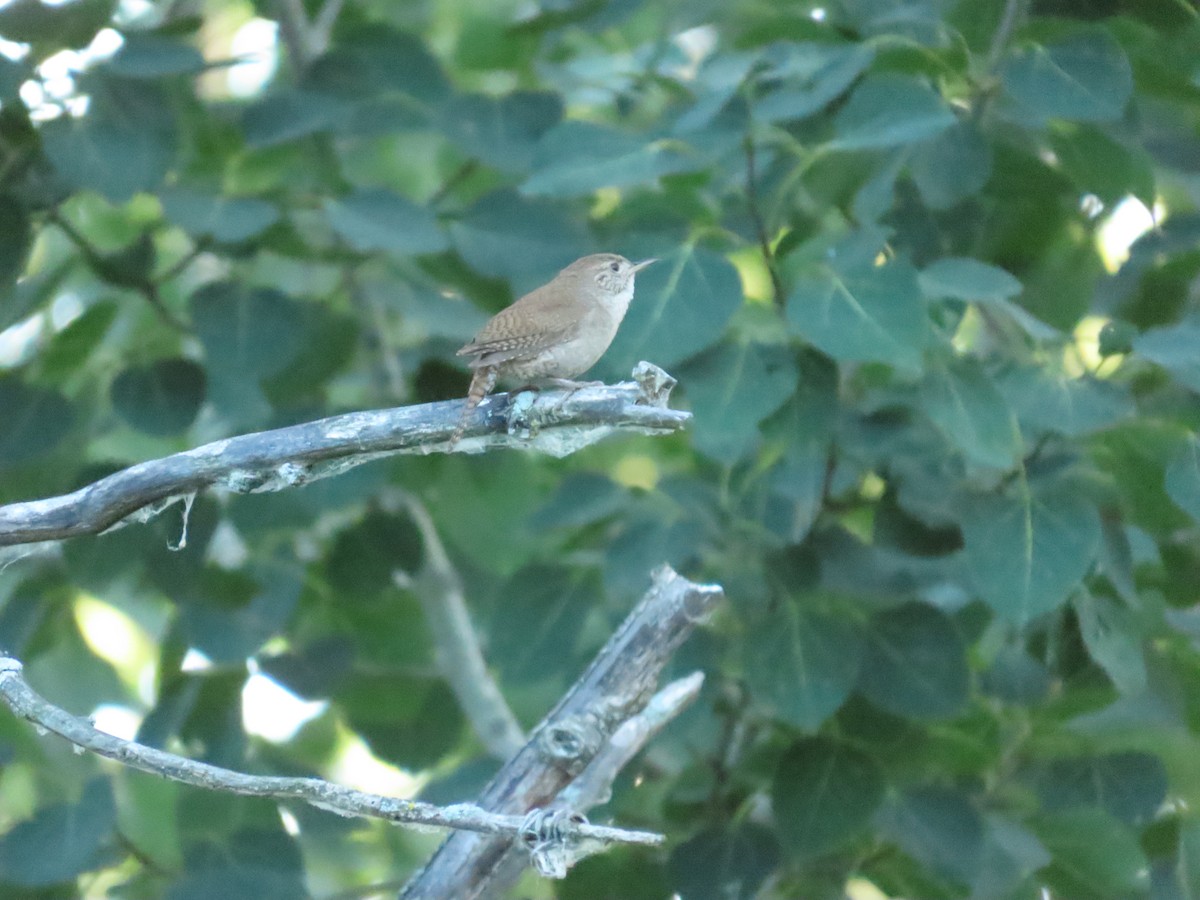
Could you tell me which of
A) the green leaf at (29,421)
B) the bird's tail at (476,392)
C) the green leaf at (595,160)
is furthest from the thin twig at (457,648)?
the bird's tail at (476,392)

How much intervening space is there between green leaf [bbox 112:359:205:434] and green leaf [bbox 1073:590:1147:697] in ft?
7.64

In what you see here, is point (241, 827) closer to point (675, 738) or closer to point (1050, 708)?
point (675, 738)

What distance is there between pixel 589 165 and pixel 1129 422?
1362 mm

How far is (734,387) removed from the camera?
3020mm

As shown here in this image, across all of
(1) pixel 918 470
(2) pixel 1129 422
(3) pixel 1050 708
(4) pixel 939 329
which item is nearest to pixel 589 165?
(4) pixel 939 329

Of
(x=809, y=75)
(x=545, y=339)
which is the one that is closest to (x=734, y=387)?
(x=545, y=339)

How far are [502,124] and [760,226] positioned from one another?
→ 3.42ft

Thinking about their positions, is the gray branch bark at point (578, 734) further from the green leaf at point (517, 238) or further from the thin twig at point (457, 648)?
the thin twig at point (457, 648)

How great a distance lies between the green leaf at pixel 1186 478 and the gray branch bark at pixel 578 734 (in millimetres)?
983

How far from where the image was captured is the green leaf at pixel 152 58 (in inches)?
133

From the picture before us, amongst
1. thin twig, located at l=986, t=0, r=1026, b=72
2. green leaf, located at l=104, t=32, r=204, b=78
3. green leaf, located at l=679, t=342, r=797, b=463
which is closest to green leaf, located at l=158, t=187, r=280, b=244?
green leaf, located at l=104, t=32, r=204, b=78

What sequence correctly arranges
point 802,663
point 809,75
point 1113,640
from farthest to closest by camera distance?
A: 1. point 802,663
2. point 809,75
3. point 1113,640

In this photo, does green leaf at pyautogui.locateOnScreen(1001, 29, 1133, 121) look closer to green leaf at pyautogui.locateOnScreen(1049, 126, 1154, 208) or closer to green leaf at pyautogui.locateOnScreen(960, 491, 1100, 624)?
green leaf at pyautogui.locateOnScreen(1049, 126, 1154, 208)

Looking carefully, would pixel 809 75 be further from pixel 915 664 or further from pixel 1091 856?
pixel 1091 856
